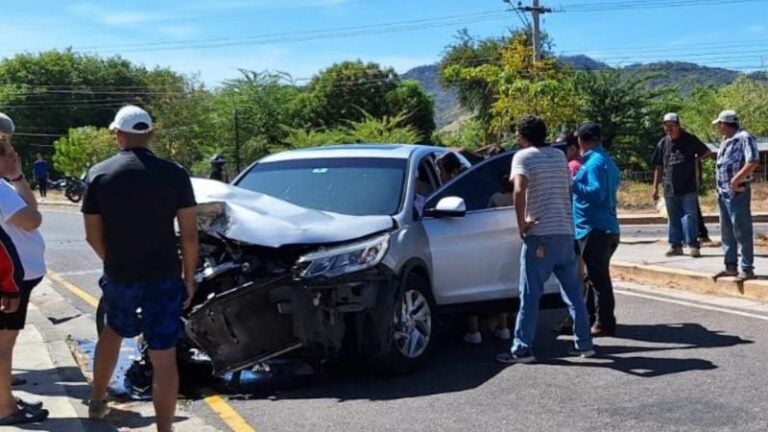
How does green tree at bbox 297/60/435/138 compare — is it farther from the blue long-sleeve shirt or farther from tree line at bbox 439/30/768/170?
the blue long-sleeve shirt

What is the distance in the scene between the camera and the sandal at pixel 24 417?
5.61 m

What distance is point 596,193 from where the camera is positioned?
787 cm

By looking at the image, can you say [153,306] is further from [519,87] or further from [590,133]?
[519,87]

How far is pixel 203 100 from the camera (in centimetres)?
5884

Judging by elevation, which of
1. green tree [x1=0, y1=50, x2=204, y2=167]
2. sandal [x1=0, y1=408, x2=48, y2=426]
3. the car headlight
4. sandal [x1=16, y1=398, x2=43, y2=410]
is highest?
green tree [x1=0, y1=50, x2=204, y2=167]

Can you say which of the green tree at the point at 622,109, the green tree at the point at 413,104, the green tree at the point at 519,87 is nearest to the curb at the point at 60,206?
the green tree at the point at 519,87

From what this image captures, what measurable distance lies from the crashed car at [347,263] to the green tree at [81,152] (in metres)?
42.0

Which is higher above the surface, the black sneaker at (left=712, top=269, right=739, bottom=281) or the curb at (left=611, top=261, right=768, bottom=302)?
the black sneaker at (left=712, top=269, right=739, bottom=281)

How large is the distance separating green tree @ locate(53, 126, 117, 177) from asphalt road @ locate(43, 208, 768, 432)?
4282cm

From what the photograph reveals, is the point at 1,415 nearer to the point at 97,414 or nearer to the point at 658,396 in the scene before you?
the point at 97,414

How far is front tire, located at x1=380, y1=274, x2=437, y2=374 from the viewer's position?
678cm

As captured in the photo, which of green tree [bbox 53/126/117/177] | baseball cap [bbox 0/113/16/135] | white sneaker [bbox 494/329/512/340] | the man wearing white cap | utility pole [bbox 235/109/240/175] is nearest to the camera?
baseball cap [bbox 0/113/16/135]

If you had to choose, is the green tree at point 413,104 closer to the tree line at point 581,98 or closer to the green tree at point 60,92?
the tree line at point 581,98

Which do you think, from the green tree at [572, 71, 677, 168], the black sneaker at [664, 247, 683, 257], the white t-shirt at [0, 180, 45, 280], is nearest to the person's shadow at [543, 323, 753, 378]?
the white t-shirt at [0, 180, 45, 280]
